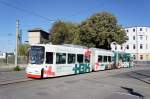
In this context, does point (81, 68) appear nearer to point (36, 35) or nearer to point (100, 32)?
point (100, 32)

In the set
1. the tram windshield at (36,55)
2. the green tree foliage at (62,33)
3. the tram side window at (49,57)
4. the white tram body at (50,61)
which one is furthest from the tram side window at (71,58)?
the green tree foliage at (62,33)

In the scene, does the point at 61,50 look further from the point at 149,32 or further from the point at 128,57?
the point at 149,32

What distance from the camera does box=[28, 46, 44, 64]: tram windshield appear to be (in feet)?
83.8

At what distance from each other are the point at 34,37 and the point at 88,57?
240ft

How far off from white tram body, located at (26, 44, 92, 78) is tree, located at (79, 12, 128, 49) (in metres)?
32.8

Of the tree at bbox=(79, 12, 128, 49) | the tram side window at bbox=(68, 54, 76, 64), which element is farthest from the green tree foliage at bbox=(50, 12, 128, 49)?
the tram side window at bbox=(68, 54, 76, 64)

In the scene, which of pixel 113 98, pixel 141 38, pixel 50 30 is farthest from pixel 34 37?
pixel 113 98

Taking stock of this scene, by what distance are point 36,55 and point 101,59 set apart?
1700 centimetres

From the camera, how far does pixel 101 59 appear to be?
41469mm

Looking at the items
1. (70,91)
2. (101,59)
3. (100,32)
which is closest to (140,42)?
(100,32)

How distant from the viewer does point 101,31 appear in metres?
63.8

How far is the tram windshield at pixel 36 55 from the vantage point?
25.5 metres

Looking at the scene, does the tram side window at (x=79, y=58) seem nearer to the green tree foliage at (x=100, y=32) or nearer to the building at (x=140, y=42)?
the green tree foliage at (x=100, y=32)

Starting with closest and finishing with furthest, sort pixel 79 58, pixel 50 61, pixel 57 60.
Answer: pixel 50 61, pixel 57 60, pixel 79 58
